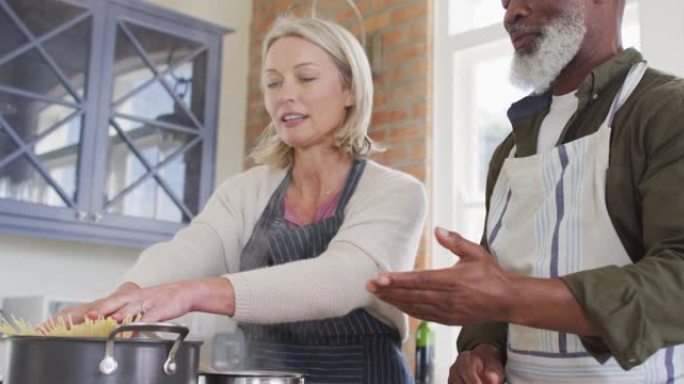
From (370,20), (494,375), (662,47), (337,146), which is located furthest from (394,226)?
(370,20)

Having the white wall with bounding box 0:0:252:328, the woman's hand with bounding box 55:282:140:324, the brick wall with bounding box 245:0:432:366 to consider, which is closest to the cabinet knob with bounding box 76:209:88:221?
the white wall with bounding box 0:0:252:328

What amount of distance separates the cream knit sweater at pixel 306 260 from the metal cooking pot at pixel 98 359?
324 mm

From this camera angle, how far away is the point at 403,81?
10.6ft

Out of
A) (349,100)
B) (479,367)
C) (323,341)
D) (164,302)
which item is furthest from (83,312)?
(349,100)

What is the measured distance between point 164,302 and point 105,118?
213 cm

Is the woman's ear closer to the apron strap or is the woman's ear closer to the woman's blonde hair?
the woman's blonde hair

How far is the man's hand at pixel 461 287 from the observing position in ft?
2.68

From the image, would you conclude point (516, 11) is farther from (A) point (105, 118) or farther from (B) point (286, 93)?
(A) point (105, 118)

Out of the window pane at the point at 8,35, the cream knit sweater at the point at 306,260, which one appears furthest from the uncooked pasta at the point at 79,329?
the window pane at the point at 8,35

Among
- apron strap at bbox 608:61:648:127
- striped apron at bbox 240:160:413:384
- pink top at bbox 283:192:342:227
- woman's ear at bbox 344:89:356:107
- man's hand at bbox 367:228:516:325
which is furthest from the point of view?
woman's ear at bbox 344:89:356:107

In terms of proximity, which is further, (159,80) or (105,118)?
(159,80)

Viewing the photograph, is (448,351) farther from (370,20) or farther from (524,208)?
(524,208)

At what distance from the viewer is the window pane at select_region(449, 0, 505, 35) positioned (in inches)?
124

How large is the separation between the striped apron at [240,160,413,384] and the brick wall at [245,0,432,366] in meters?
1.55
